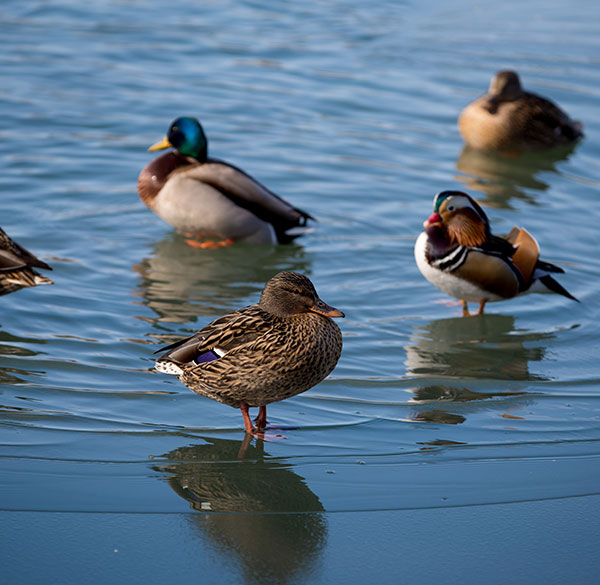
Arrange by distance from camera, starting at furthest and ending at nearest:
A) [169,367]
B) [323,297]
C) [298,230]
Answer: [298,230]
[323,297]
[169,367]

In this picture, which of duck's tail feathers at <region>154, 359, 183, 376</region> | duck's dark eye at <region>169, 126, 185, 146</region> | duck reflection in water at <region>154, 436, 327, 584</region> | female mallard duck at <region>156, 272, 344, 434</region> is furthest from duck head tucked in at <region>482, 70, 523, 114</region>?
duck reflection in water at <region>154, 436, 327, 584</region>

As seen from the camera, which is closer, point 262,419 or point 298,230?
point 262,419

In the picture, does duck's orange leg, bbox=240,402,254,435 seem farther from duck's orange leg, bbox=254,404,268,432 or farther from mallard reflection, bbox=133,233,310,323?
mallard reflection, bbox=133,233,310,323

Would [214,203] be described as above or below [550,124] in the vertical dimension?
below

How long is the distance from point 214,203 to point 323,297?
1.57 m

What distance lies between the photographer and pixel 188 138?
8297 millimetres

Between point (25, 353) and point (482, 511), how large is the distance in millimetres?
2846

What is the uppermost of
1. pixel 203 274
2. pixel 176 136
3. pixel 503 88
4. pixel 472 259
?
pixel 503 88

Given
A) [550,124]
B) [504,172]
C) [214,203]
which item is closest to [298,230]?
[214,203]

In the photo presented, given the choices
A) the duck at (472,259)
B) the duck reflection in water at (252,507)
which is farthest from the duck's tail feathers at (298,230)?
the duck reflection in water at (252,507)

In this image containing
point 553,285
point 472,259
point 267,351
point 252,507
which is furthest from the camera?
point 553,285

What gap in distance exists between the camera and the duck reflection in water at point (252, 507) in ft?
12.0

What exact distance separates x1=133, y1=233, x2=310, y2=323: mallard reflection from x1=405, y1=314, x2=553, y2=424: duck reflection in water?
1.35 meters

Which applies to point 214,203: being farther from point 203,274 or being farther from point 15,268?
point 15,268
